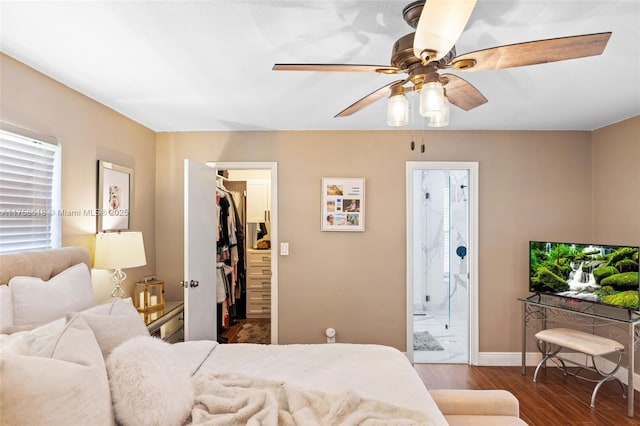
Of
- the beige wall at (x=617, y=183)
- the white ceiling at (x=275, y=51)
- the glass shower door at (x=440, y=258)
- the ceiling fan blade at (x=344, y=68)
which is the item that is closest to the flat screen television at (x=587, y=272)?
the beige wall at (x=617, y=183)

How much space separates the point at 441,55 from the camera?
1.24 meters

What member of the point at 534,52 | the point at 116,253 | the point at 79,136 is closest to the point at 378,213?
the point at 116,253

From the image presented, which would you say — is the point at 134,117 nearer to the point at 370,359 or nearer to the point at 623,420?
the point at 370,359

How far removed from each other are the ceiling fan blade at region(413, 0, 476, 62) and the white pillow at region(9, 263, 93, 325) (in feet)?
6.85

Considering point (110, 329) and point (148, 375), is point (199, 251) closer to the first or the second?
point (110, 329)

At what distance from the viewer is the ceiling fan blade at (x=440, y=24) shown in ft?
3.34

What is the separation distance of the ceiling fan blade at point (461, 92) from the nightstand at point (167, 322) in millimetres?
2649

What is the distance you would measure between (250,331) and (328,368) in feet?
9.41

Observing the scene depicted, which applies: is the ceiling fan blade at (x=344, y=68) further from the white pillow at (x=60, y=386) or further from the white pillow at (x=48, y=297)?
the white pillow at (x=48, y=297)

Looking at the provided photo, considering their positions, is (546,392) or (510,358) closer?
(546,392)

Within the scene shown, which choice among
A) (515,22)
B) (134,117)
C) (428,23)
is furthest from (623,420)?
(134,117)

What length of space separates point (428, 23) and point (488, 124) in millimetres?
2832

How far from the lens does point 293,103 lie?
2.93m

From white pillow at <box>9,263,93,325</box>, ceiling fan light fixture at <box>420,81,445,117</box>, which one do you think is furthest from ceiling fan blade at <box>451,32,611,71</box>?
white pillow at <box>9,263,93,325</box>
